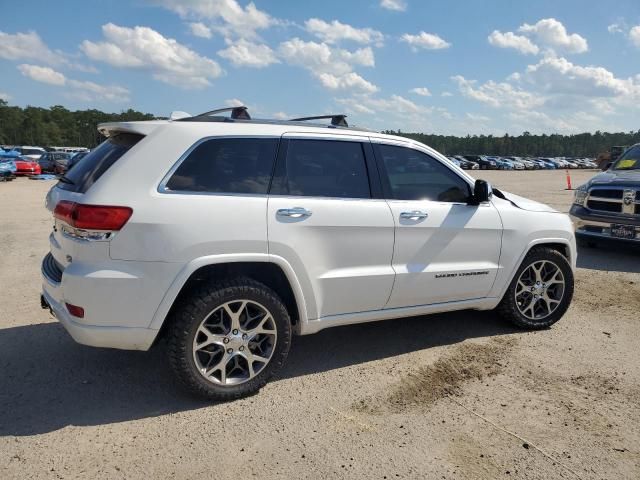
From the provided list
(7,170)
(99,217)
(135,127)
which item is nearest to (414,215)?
(135,127)

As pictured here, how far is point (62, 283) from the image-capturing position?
3061 millimetres

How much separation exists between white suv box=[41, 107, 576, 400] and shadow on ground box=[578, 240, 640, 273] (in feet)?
13.6

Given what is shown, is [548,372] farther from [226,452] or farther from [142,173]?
[142,173]

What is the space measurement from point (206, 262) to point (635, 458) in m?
2.76

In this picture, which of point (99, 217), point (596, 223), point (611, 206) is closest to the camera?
point (99, 217)

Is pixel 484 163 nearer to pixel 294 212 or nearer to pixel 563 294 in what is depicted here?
pixel 563 294

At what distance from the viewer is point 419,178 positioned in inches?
161

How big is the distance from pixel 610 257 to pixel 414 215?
5.96 m

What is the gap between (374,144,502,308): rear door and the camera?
390 centimetres

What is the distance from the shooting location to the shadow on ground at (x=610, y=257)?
747 cm

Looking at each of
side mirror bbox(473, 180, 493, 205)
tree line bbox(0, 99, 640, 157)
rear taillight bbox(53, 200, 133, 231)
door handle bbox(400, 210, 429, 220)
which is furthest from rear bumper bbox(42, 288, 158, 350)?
tree line bbox(0, 99, 640, 157)

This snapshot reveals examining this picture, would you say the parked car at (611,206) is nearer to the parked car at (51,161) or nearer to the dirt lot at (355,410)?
the dirt lot at (355,410)

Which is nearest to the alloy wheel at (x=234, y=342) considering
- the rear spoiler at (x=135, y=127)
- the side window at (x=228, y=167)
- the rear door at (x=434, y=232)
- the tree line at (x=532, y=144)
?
the side window at (x=228, y=167)

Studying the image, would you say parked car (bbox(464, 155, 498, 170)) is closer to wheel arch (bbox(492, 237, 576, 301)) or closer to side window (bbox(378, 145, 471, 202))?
wheel arch (bbox(492, 237, 576, 301))
